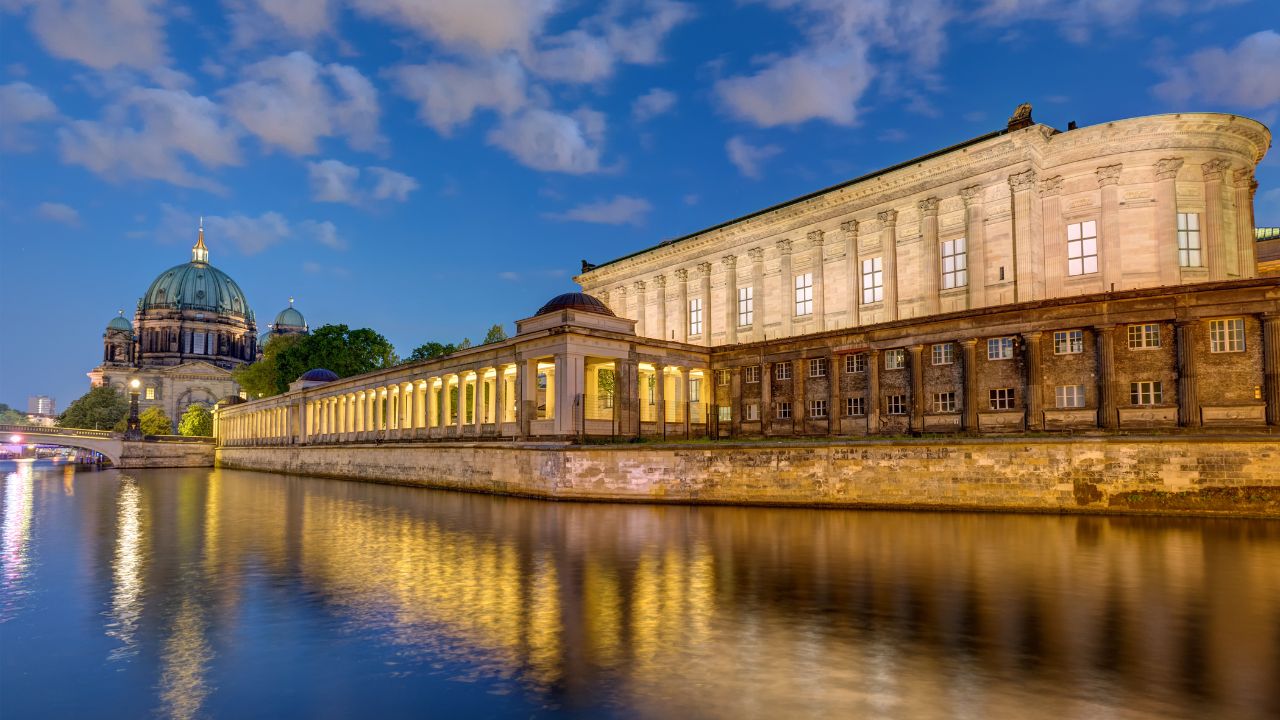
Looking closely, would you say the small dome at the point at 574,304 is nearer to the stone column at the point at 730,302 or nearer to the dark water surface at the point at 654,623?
the stone column at the point at 730,302

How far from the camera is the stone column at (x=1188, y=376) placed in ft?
95.7

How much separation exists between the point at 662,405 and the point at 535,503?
13.1 meters

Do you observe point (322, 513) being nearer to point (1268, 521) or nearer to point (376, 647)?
point (376, 647)

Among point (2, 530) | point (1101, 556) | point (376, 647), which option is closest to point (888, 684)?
point (376, 647)

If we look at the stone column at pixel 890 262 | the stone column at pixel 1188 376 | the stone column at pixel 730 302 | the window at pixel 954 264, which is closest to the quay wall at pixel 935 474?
the stone column at pixel 1188 376

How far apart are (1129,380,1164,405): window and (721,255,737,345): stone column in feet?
93.4

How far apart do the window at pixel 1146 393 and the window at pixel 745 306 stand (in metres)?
27.2

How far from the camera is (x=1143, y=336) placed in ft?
101

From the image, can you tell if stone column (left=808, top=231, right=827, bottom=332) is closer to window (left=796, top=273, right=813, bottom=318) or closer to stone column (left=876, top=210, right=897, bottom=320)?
window (left=796, top=273, right=813, bottom=318)

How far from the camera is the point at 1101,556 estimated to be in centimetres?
1802

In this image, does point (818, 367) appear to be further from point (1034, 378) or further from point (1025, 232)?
point (1025, 232)

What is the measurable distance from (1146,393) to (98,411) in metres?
169

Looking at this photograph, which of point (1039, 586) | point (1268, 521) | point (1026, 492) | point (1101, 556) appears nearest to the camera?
point (1039, 586)

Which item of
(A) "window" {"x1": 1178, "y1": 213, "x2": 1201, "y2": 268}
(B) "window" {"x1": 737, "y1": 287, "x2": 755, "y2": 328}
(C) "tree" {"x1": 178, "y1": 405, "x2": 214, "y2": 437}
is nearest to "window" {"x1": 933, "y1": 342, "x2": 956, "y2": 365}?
(A) "window" {"x1": 1178, "y1": 213, "x2": 1201, "y2": 268}
